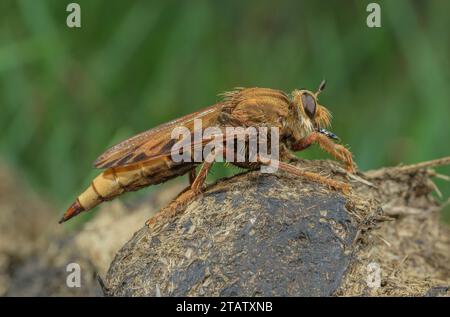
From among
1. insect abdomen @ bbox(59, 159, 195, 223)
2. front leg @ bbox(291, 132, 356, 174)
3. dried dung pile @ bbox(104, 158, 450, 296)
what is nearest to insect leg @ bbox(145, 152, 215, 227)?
dried dung pile @ bbox(104, 158, 450, 296)

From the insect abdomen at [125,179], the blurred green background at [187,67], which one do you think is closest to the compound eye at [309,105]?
the insect abdomen at [125,179]

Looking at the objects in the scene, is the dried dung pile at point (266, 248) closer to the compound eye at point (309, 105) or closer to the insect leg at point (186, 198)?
the insect leg at point (186, 198)

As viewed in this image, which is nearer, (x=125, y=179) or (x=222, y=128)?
(x=222, y=128)

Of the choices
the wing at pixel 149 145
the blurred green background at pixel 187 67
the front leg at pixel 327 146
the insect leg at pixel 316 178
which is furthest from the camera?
the blurred green background at pixel 187 67

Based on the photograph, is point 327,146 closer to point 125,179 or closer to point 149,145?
point 149,145

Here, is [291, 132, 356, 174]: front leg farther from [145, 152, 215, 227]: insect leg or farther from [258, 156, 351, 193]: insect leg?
[145, 152, 215, 227]: insect leg

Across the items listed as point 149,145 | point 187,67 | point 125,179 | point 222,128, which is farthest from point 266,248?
point 187,67
